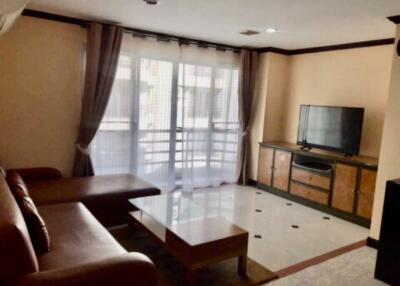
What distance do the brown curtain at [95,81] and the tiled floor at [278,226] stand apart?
1.70 metres

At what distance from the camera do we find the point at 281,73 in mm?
5324

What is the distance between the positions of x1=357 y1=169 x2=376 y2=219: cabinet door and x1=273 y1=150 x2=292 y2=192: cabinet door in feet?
3.63

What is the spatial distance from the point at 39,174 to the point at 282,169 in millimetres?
3326

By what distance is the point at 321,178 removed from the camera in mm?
4301

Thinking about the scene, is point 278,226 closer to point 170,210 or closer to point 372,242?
point 372,242

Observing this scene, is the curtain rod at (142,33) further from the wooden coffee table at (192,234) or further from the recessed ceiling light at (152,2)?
the wooden coffee table at (192,234)

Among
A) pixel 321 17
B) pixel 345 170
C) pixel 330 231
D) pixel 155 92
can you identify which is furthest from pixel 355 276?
pixel 155 92

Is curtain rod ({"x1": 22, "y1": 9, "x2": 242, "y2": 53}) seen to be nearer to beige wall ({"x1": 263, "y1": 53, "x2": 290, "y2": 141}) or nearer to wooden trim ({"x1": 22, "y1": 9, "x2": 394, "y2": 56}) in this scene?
wooden trim ({"x1": 22, "y1": 9, "x2": 394, "y2": 56})

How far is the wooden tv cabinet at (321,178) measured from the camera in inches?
150

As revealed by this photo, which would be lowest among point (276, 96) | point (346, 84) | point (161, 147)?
point (161, 147)

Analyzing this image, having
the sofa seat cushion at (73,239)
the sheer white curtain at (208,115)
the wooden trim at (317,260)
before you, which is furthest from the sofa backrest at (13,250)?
the sheer white curtain at (208,115)

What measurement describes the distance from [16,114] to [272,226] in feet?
10.7

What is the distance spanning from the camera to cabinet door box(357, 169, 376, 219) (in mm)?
3696

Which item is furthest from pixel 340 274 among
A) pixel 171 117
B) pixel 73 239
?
pixel 171 117
